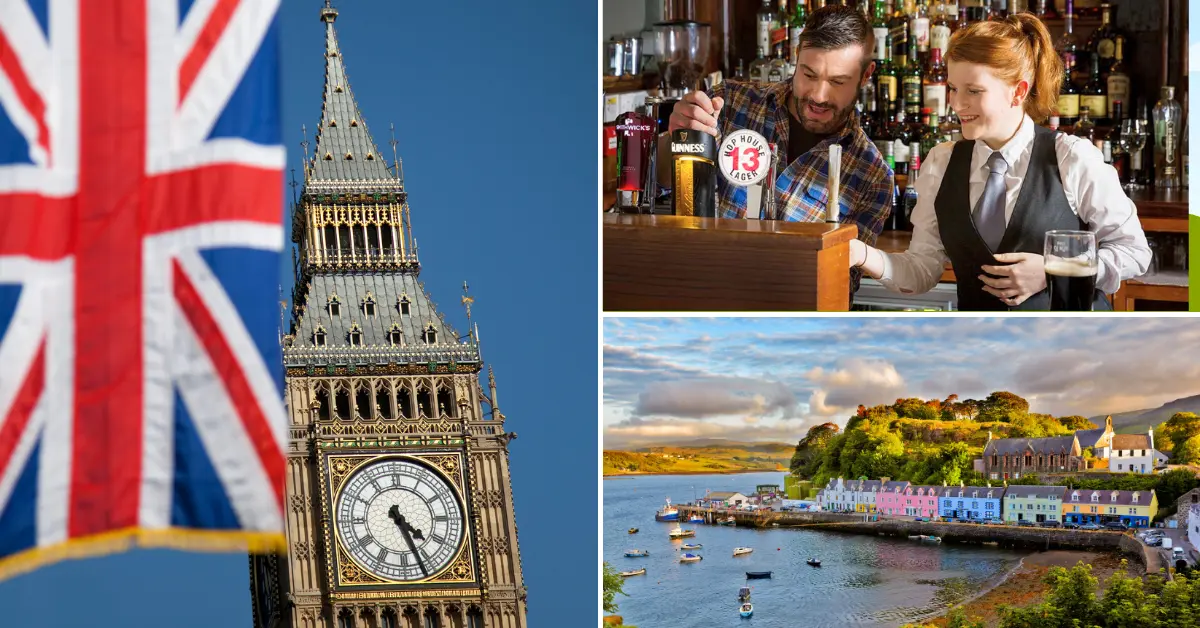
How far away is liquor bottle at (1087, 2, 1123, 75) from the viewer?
10.8 meters

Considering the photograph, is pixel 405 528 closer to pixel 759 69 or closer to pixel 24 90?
pixel 759 69

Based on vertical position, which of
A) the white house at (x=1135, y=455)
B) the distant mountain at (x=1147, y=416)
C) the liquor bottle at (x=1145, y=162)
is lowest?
the white house at (x=1135, y=455)

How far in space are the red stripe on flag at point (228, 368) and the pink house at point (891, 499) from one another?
5.26 metres

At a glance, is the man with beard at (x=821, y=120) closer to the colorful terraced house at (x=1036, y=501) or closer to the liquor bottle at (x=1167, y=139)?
the colorful terraced house at (x=1036, y=501)

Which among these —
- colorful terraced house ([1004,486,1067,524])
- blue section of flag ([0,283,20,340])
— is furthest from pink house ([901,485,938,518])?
blue section of flag ([0,283,20,340])

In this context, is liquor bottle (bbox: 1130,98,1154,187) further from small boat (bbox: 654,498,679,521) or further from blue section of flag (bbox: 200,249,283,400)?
blue section of flag (bbox: 200,249,283,400)

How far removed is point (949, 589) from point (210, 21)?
228 inches

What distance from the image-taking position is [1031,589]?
364 inches

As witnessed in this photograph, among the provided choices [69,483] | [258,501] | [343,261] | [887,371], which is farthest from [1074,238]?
[343,261]

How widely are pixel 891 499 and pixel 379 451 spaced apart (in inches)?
377

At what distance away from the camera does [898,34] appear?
11.2 meters

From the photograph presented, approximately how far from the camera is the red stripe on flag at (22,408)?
4.57m

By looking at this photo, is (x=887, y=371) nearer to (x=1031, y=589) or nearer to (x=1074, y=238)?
(x=1031, y=589)

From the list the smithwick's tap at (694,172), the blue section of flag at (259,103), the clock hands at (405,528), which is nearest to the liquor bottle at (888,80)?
the smithwick's tap at (694,172)
